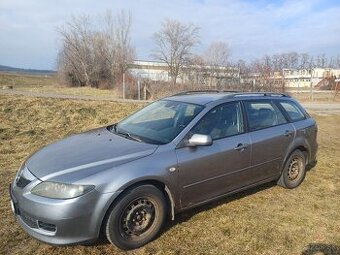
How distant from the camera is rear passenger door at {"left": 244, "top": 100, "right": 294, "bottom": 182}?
5.09 meters

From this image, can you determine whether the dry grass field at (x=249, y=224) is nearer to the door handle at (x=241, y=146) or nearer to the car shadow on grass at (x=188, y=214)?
the car shadow on grass at (x=188, y=214)

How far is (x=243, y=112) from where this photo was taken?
506cm

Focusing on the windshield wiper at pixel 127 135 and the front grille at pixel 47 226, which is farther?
the windshield wiper at pixel 127 135

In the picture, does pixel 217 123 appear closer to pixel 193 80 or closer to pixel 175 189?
pixel 175 189

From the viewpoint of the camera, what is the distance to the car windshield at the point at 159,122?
4367 mm

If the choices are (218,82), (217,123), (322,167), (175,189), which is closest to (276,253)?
(175,189)

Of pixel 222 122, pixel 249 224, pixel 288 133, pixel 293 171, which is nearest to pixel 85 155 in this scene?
pixel 222 122

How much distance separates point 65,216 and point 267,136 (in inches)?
124

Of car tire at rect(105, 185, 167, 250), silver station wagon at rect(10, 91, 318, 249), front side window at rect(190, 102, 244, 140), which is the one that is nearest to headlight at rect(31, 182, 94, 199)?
silver station wagon at rect(10, 91, 318, 249)

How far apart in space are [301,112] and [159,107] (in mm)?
2627

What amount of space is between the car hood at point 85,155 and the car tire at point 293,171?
8.96ft

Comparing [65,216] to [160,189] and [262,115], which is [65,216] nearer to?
[160,189]

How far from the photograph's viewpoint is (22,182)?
371 cm

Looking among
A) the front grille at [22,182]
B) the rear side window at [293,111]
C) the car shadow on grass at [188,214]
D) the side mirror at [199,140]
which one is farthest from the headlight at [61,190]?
the rear side window at [293,111]
